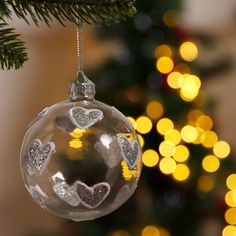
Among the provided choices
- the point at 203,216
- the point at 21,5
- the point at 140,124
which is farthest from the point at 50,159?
Answer: the point at 203,216

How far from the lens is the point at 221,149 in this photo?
6.91 ft

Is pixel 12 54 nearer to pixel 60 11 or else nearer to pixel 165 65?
pixel 60 11

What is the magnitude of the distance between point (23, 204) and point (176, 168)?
112cm

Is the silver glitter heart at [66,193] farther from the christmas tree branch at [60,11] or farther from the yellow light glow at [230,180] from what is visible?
the yellow light glow at [230,180]

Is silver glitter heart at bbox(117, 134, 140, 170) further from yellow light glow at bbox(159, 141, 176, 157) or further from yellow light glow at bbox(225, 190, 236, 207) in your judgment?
yellow light glow at bbox(225, 190, 236, 207)

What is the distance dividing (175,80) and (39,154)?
1.58 m

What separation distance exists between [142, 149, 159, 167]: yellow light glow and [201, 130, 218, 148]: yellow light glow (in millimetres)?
174

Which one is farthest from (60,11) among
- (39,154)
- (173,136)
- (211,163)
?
(211,163)

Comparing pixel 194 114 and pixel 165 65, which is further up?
pixel 165 65

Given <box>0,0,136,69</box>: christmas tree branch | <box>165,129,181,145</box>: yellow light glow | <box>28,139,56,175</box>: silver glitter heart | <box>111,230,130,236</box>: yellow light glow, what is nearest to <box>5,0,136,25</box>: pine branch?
<box>0,0,136,69</box>: christmas tree branch

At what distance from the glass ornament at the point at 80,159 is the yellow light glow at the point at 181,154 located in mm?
1501

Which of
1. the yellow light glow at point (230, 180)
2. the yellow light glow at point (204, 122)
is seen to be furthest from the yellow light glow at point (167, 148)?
the yellow light glow at point (230, 180)

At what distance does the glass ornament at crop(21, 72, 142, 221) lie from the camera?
19.7 inches

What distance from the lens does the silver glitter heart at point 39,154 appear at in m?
0.51
